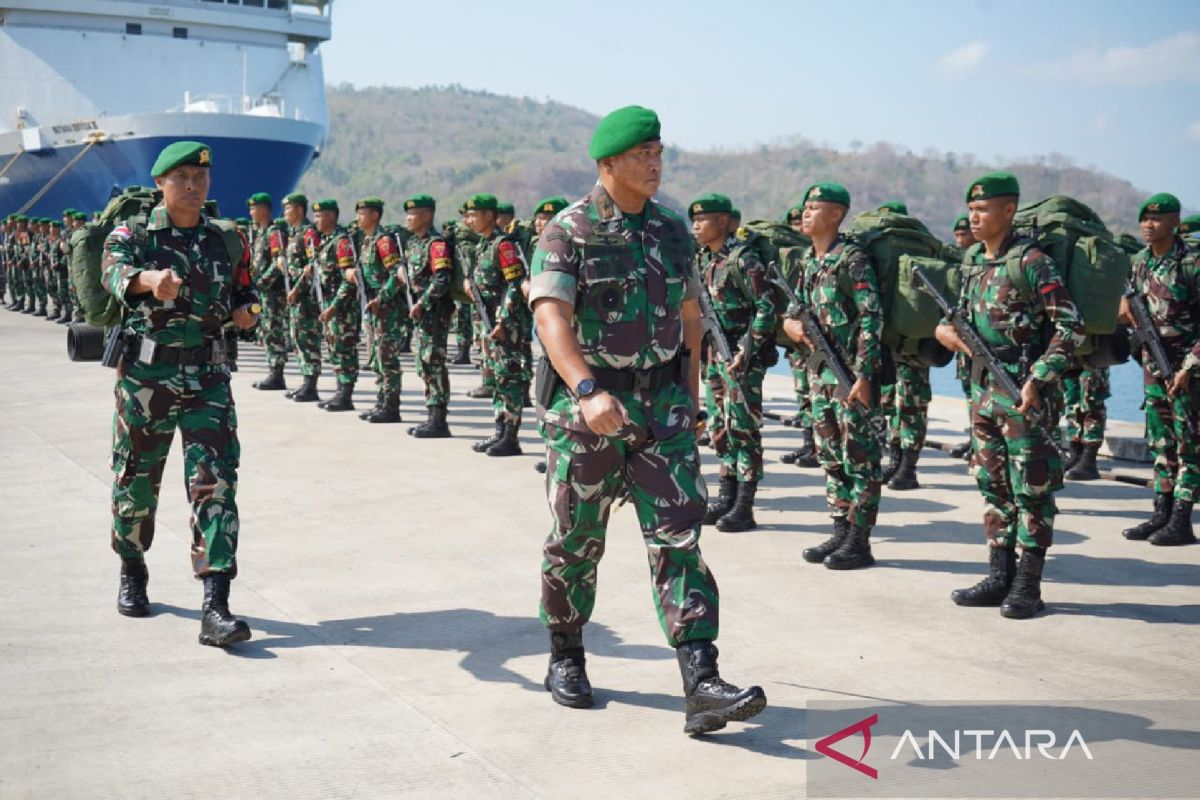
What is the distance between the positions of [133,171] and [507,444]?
83.7 ft

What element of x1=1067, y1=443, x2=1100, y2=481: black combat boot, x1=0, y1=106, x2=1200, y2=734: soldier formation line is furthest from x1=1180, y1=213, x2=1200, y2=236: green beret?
x1=1067, y1=443, x2=1100, y2=481: black combat boot

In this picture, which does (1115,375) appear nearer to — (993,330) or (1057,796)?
(993,330)

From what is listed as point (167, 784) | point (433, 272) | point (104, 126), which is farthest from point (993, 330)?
point (104, 126)

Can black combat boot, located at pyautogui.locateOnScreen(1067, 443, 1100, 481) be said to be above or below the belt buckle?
below

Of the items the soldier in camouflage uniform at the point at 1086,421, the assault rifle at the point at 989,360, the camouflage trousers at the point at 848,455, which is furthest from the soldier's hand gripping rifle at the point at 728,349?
the soldier in camouflage uniform at the point at 1086,421

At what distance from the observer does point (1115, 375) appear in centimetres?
2034

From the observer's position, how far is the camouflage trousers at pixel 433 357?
10281 millimetres

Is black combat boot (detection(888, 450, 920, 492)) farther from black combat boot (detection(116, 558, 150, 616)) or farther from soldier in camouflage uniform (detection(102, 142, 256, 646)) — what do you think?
black combat boot (detection(116, 558, 150, 616))

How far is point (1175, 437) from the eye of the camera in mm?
6848

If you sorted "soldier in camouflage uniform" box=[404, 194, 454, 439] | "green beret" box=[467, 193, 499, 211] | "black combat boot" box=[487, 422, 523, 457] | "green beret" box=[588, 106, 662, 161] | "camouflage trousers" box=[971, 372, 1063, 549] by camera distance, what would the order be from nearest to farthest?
"green beret" box=[588, 106, 662, 161] → "camouflage trousers" box=[971, 372, 1063, 549] → "black combat boot" box=[487, 422, 523, 457] → "green beret" box=[467, 193, 499, 211] → "soldier in camouflage uniform" box=[404, 194, 454, 439]

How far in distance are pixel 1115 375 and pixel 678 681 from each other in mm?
18063

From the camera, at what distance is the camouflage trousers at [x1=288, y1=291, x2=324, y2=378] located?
1217 cm

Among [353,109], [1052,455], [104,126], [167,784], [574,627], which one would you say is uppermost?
[353,109]

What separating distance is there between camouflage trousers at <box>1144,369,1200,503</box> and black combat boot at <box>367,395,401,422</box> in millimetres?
6399
